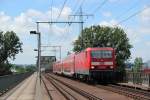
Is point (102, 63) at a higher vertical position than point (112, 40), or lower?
lower

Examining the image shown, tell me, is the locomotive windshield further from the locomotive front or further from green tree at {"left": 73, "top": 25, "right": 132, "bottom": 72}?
green tree at {"left": 73, "top": 25, "right": 132, "bottom": 72}

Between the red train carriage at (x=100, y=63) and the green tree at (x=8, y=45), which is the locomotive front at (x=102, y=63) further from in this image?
the green tree at (x=8, y=45)

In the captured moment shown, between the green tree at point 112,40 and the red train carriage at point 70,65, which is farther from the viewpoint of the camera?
the green tree at point 112,40

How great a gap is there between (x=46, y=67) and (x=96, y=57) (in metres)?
137

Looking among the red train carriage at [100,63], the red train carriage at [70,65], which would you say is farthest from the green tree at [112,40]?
the red train carriage at [100,63]

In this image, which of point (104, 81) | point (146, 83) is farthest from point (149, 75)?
point (104, 81)

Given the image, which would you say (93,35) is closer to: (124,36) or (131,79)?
(124,36)

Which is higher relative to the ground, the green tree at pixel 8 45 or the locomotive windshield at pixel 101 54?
the green tree at pixel 8 45

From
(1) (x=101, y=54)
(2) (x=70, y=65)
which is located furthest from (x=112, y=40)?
(1) (x=101, y=54)

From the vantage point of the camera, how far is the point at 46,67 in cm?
18362

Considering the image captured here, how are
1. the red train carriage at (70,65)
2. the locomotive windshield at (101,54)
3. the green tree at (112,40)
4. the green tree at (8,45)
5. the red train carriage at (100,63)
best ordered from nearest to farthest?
the red train carriage at (100,63), the locomotive windshield at (101,54), the red train carriage at (70,65), the green tree at (112,40), the green tree at (8,45)

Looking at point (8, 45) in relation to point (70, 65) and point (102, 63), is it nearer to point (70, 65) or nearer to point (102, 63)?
point (70, 65)

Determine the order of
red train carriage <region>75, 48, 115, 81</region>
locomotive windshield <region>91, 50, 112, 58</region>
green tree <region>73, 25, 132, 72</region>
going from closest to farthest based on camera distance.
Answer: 1. red train carriage <region>75, 48, 115, 81</region>
2. locomotive windshield <region>91, 50, 112, 58</region>
3. green tree <region>73, 25, 132, 72</region>

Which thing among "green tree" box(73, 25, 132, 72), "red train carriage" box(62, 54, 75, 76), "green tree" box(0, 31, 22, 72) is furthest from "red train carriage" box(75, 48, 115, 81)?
"green tree" box(0, 31, 22, 72)
